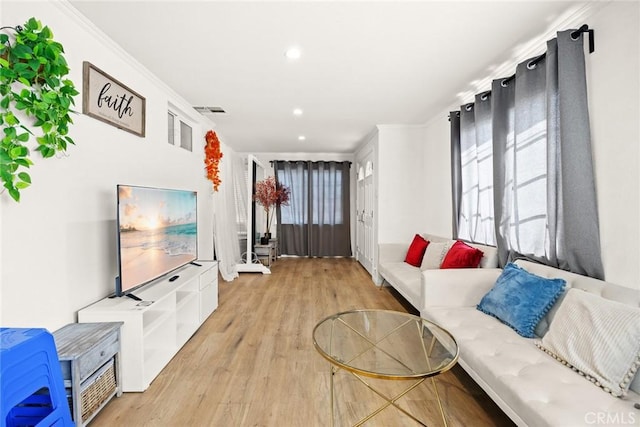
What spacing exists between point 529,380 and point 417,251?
253cm

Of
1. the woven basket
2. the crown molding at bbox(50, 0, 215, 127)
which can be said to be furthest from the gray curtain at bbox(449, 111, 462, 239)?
the woven basket

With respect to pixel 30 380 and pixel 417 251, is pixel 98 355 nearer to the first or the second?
pixel 30 380

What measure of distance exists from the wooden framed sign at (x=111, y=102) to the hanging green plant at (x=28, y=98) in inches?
14.2

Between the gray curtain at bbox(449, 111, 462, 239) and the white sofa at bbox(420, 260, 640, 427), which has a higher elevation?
the gray curtain at bbox(449, 111, 462, 239)

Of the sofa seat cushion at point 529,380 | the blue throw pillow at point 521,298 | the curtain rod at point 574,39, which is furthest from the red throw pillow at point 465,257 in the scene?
the curtain rod at point 574,39

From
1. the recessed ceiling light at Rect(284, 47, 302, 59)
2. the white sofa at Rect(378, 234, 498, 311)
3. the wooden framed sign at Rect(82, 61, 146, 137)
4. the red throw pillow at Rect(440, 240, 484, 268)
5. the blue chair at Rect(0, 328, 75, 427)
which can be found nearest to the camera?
the blue chair at Rect(0, 328, 75, 427)

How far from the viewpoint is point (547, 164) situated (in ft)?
6.47

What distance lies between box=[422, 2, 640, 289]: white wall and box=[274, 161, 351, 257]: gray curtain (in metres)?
5.05

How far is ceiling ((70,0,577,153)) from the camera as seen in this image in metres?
1.78

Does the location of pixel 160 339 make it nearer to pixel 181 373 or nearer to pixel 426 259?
pixel 181 373

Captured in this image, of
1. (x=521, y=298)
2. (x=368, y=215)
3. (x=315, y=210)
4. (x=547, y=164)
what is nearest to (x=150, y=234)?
(x=521, y=298)

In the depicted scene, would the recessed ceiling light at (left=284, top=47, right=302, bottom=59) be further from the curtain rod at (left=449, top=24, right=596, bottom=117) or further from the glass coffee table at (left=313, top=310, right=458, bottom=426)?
the glass coffee table at (left=313, top=310, right=458, bottom=426)

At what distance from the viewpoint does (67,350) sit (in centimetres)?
148

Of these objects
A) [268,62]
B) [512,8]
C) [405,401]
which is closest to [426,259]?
[405,401]
